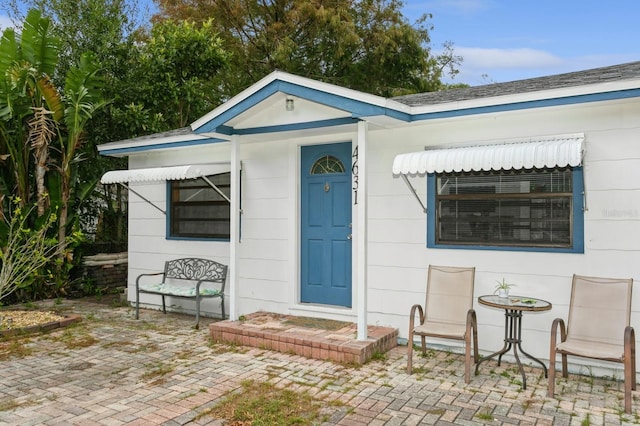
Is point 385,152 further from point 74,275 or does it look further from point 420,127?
point 74,275

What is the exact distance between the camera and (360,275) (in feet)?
19.6

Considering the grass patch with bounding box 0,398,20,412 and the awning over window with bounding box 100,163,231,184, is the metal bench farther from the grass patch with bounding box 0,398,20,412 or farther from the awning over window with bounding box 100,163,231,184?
the grass patch with bounding box 0,398,20,412

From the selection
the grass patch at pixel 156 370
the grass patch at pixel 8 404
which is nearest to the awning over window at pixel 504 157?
the grass patch at pixel 156 370

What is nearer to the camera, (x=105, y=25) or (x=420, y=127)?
(x=420, y=127)

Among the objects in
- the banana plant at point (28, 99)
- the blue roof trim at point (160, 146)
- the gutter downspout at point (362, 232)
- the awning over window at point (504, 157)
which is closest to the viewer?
the awning over window at point (504, 157)

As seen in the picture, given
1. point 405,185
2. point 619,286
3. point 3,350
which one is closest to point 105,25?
point 3,350

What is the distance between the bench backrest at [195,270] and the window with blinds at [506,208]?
11.9 feet

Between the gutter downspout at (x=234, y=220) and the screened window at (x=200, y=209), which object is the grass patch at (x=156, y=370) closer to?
the gutter downspout at (x=234, y=220)

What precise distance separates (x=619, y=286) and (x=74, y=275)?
998cm

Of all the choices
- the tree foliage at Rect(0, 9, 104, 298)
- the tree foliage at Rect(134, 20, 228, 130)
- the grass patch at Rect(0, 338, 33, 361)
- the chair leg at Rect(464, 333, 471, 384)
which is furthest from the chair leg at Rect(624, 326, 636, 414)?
the tree foliage at Rect(134, 20, 228, 130)

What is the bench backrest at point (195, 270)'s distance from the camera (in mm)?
8102

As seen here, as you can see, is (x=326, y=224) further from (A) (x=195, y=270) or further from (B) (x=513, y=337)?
(B) (x=513, y=337)

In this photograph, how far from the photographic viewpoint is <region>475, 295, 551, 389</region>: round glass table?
496 cm

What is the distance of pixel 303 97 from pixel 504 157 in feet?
8.03
